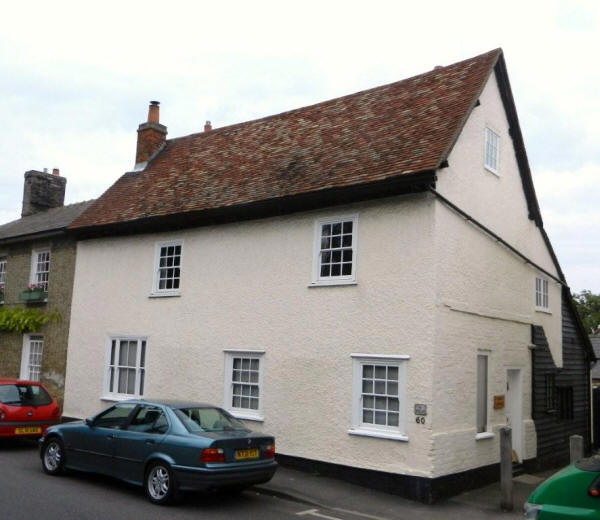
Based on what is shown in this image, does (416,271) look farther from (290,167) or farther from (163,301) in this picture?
(163,301)

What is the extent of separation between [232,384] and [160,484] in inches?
183

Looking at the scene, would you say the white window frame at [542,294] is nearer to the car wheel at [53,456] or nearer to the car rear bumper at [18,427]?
the car wheel at [53,456]

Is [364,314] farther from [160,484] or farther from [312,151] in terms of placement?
[160,484]

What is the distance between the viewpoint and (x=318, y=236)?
1322cm

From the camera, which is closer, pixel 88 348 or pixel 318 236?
pixel 318 236

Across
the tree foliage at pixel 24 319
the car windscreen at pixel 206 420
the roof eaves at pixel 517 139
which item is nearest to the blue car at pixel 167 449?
the car windscreen at pixel 206 420

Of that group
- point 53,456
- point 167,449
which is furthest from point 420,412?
point 53,456

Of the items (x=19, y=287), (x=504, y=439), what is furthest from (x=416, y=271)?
(x=19, y=287)

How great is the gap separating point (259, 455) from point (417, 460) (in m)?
2.93

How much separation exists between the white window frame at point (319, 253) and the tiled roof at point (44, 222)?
353 inches

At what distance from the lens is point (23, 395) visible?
14.4 meters

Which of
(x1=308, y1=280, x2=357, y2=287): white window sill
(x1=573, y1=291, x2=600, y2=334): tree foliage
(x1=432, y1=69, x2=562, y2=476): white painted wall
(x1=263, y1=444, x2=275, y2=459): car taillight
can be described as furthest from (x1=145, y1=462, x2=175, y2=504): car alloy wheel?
(x1=573, y1=291, x2=600, y2=334): tree foliage

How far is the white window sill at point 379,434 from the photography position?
11328 millimetres

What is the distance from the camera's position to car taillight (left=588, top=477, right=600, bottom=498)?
598 cm
